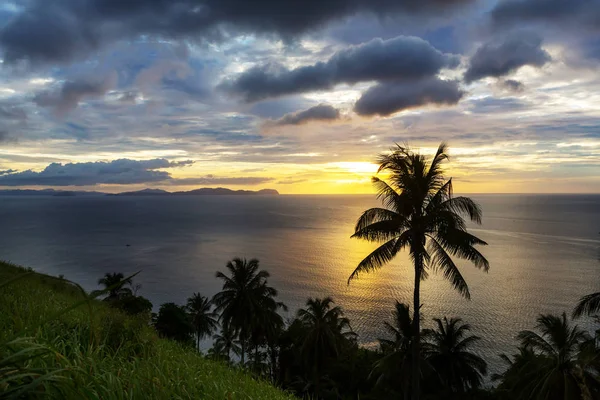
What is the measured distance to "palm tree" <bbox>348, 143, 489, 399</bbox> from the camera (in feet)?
60.5

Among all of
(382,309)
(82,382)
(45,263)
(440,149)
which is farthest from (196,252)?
(82,382)

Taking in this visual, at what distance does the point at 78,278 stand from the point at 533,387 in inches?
3557

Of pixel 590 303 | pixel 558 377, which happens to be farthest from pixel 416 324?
pixel 590 303

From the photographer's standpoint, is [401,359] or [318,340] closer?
[401,359]

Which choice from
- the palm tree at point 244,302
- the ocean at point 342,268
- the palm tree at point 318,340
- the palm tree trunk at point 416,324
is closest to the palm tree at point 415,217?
the palm tree trunk at point 416,324

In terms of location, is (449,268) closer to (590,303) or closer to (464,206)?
(464,206)

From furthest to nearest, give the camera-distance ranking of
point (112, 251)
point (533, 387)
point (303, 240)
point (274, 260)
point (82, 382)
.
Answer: point (303, 240) < point (112, 251) < point (274, 260) < point (533, 387) < point (82, 382)

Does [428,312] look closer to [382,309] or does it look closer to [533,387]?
[382,309]

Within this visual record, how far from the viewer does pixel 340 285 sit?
298 ft

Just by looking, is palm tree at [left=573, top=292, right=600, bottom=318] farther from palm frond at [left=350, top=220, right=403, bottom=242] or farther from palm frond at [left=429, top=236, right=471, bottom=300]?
palm frond at [left=350, top=220, right=403, bottom=242]

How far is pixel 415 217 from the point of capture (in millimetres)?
18969

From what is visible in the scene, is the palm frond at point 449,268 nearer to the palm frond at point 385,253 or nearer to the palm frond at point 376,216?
the palm frond at point 385,253

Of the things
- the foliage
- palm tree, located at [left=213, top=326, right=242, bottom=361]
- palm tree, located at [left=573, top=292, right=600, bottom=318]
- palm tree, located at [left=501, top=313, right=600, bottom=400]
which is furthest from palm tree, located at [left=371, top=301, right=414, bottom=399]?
the foliage

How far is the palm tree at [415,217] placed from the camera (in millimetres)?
18438
